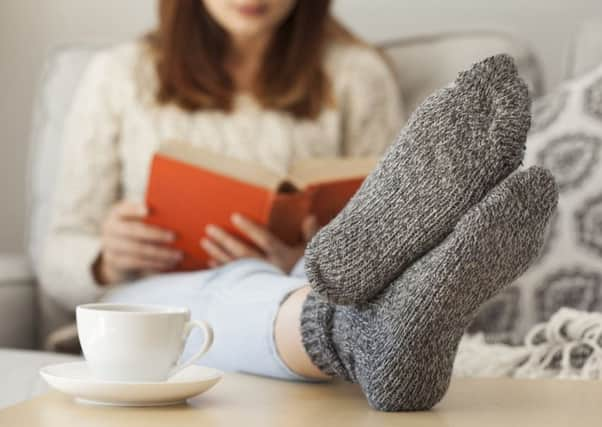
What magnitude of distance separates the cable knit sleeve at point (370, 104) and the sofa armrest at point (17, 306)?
54 centimetres

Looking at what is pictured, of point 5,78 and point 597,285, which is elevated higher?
point 5,78

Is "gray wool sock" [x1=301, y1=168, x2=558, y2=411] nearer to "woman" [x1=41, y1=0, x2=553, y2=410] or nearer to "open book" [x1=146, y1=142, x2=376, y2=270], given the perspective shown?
"woman" [x1=41, y1=0, x2=553, y2=410]

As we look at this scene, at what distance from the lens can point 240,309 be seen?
0.82 metres

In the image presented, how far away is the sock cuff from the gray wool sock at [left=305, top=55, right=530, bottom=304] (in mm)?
49

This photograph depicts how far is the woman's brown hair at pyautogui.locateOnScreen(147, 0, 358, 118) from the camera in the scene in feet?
4.59

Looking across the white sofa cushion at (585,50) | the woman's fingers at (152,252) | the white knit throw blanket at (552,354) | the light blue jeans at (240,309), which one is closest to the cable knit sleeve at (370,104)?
the white sofa cushion at (585,50)

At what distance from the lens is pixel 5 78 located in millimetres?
1987

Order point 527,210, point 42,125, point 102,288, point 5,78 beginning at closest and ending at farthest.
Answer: point 527,210, point 102,288, point 42,125, point 5,78

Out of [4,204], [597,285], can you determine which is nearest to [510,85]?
[597,285]

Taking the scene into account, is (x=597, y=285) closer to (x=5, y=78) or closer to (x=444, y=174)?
(x=444, y=174)

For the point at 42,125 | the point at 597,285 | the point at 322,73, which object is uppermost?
the point at 322,73

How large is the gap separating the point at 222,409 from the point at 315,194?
1.68ft

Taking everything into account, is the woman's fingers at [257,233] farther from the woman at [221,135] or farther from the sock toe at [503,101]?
the sock toe at [503,101]

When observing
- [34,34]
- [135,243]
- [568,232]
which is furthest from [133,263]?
[34,34]
